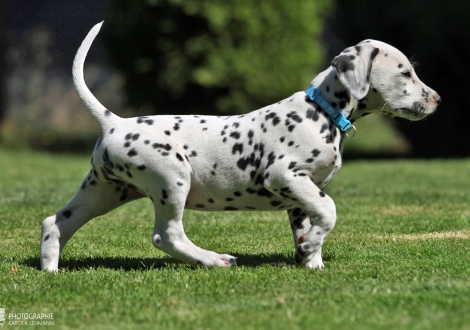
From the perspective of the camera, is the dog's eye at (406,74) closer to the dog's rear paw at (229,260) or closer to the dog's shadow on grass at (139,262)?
the dog's shadow on grass at (139,262)

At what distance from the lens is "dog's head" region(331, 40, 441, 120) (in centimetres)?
512

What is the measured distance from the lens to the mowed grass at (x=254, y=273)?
12.6 feet

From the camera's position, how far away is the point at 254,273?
16.1 ft

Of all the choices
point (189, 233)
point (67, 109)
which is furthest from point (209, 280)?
point (67, 109)

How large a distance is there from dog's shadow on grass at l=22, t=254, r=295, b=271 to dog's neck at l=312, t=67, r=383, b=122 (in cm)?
108

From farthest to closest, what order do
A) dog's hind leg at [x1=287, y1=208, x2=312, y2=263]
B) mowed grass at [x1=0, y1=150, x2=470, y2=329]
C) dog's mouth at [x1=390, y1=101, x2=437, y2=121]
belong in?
dog's hind leg at [x1=287, y1=208, x2=312, y2=263] < dog's mouth at [x1=390, y1=101, x2=437, y2=121] < mowed grass at [x1=0, y1=150, x2=470, y2=329]

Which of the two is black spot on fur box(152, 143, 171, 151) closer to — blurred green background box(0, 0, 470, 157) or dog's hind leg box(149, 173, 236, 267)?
dog's hind leg box(149, 173, 236, 267)

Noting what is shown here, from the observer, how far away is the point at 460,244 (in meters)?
5.85

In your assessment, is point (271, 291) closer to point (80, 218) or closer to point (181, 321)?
point (181, 321)

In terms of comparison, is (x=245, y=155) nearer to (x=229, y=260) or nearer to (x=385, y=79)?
(x=229, y=260)

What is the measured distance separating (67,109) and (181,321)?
1556 cm

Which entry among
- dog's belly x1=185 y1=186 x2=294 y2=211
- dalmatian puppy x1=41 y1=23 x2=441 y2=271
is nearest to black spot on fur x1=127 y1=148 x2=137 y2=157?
dalmatian puppy x1=41 y1=23 x2=441 y2=271

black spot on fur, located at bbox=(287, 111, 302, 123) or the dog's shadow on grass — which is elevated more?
black spot on fur, located at bbox=(287, 111, 302, 123)

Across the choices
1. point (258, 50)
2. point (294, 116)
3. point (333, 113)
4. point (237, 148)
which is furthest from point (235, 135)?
point (258, 50)
